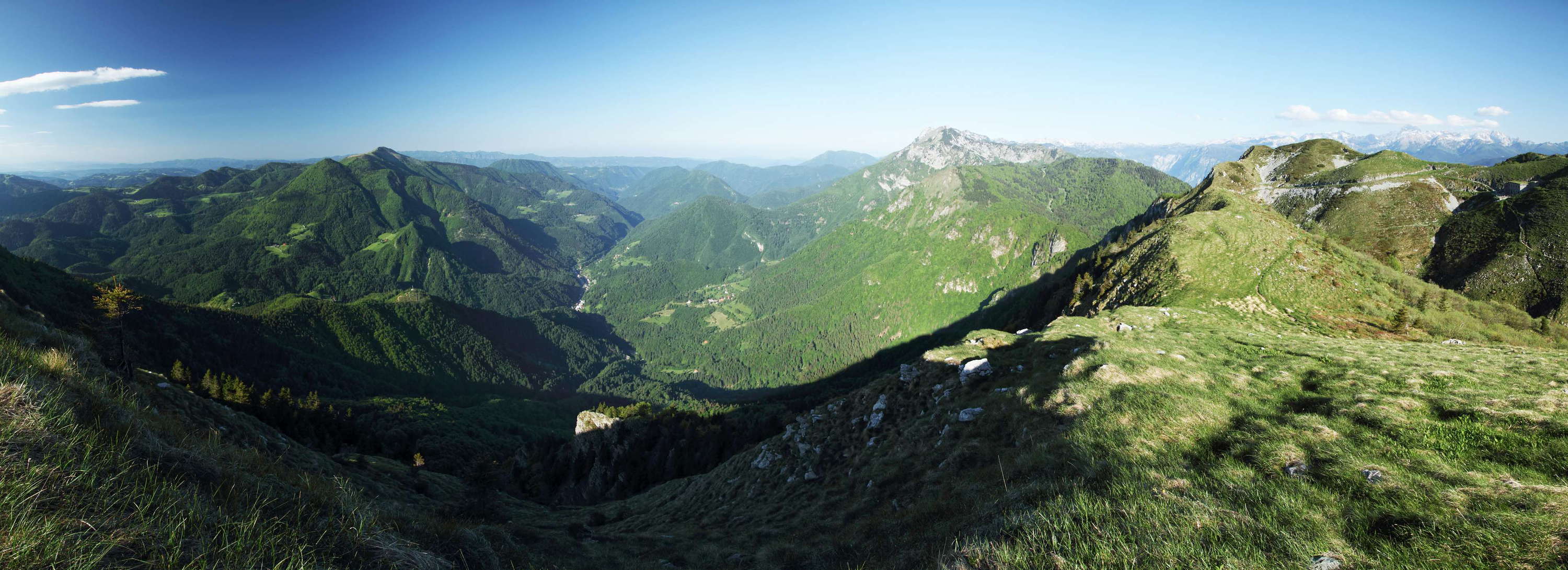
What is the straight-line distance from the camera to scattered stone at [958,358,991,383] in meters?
24.0

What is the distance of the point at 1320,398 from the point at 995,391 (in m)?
9.63

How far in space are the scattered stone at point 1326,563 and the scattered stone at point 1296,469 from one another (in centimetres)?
391

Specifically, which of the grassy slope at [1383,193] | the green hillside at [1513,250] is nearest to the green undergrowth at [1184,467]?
the green hillside at [1513,250]

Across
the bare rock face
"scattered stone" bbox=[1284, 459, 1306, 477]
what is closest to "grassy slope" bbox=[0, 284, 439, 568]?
"scattered stone" bbox=[1284, 459, 1306, 477]

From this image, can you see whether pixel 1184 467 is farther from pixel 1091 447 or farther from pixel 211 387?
pixel 211 387

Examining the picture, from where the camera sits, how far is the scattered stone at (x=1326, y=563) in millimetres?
5844

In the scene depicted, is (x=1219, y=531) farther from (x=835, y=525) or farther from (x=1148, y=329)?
(x=1148, y=329)

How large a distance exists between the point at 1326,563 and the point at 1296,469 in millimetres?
4540

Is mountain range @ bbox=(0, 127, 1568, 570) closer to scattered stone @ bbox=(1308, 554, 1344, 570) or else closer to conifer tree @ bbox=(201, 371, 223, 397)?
scattered stone @ bbox=(1308, 554, 1344, 570)

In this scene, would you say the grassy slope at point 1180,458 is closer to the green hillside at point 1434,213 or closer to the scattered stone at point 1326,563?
the scattered stone at point 1326,563

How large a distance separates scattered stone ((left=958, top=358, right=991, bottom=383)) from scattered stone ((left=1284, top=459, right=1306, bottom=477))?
14.4 m

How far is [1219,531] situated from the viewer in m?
6.78

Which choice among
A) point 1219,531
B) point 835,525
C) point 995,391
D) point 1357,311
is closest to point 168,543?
point 1219,531

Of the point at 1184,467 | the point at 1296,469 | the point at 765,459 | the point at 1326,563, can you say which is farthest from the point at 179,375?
the point at 1296,469
